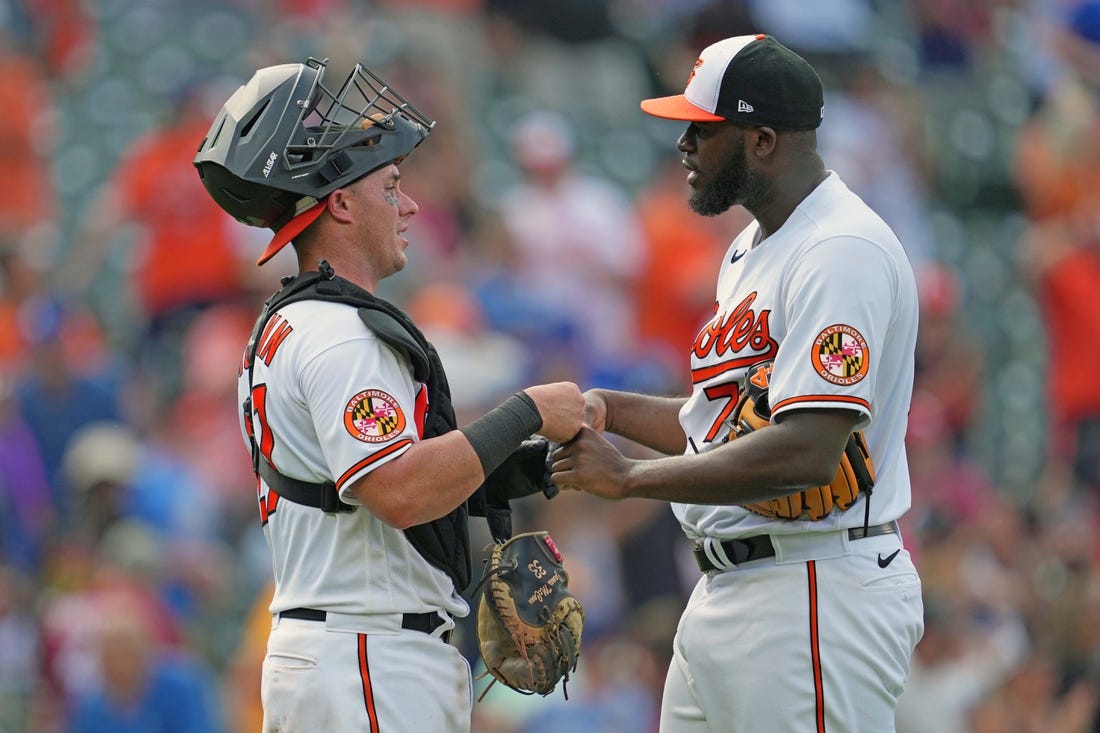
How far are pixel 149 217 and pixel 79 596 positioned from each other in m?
2.71

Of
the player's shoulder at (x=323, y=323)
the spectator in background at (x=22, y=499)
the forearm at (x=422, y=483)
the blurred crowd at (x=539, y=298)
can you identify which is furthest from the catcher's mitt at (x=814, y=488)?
the spectator in background at (x=22, y=499)

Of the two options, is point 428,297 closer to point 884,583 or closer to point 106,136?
point 106,136

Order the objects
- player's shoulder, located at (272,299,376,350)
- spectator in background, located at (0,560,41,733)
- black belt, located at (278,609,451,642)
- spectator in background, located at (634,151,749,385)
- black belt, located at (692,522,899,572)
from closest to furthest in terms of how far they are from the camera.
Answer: player's shoulder, located at (272,299,376,350)
black belt, located at (278,609,451,642)
black belt, located at (692,522,899,572)
spectator in background, located at (0,560,41,733)
spectator in background, located at (634,151,749,385)

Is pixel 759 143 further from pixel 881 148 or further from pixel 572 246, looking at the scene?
pixel 881 148

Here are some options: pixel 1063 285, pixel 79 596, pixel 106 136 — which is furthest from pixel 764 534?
pixel 106 136

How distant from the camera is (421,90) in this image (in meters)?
10.4

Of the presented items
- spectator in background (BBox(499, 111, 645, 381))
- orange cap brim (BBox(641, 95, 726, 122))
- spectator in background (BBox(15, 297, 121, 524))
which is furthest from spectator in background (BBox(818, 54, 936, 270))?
orange cap brim (BBox(641, 95, 726, 122))

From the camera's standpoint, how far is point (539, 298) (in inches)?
391

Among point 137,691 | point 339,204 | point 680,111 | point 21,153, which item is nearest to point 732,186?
point 680,111

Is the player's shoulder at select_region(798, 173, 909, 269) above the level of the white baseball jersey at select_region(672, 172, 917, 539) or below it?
above

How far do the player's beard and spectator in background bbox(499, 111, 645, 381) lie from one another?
5384 mm

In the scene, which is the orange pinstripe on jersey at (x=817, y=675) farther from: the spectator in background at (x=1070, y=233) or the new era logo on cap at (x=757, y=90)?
the spectator in background at (x=1070, y=233)

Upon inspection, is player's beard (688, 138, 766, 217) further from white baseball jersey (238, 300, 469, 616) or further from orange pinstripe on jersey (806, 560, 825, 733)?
orange pinstripe on jersey (806, 560, 825, 733)

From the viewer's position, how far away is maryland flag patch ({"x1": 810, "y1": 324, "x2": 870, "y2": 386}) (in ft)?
13.7
